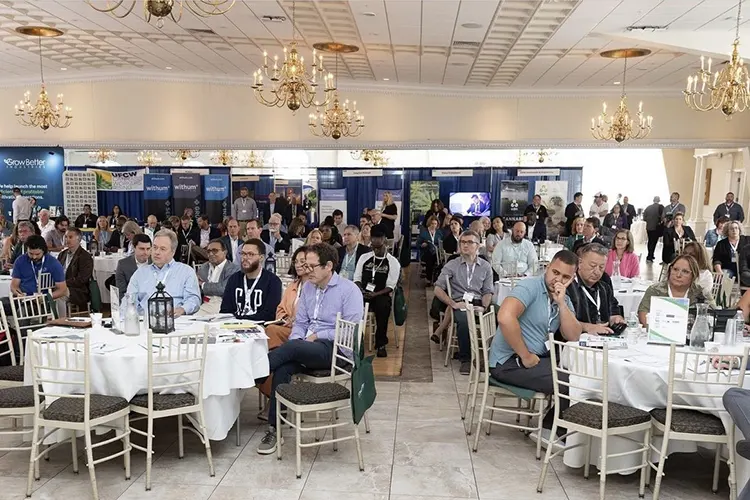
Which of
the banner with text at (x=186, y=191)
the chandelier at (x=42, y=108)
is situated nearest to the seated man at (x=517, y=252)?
the chandelier at (x=42, y=108)

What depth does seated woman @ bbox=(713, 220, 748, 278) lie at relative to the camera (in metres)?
8.30

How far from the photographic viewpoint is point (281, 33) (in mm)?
8570

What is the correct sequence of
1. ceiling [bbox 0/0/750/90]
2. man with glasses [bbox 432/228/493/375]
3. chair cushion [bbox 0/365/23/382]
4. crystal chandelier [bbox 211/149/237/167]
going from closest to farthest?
chair cushion [bbox 0/365/23/382] → man with glasses [bbox 432/228/493/375] → ceiling [bbox 0/0/750/90] → crystal chandelier [bbox 211/149/237/167]

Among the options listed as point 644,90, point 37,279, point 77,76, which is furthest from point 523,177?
point 37,279

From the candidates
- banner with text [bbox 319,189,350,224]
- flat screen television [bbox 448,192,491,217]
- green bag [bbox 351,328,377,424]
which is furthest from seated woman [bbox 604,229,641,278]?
banner with text [bbox 319,189,350,224]

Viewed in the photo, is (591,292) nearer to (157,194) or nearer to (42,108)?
(42,108)

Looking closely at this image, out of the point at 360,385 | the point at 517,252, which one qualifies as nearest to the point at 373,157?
the point at 517,252

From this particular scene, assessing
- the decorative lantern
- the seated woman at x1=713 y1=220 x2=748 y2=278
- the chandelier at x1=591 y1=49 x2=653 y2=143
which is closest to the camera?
the decorative lantern

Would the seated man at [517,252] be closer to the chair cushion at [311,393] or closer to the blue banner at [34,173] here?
the chair cushion at [311,393]

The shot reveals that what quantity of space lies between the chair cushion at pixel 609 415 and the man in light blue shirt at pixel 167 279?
2858mm

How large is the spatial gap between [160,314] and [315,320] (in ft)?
3.49

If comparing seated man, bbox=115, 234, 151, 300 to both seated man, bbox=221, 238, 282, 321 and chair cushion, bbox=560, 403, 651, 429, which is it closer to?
seated man, bbox=221, 238, 282, 321

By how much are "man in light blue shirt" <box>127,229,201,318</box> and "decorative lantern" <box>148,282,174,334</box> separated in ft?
1.92

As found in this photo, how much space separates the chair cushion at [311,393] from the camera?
3932 millimetres
